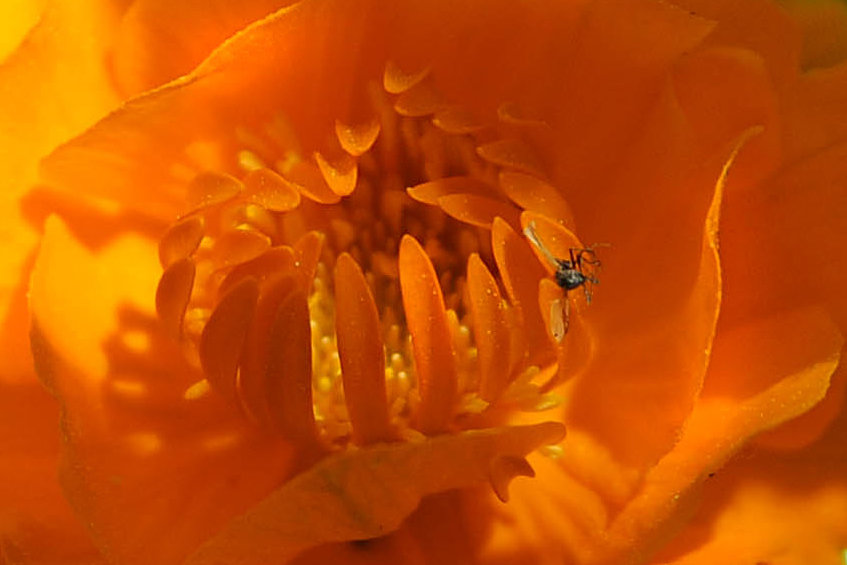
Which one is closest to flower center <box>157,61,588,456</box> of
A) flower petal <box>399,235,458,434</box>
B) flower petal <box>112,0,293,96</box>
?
flower petal <box>399,235,458,434</box>

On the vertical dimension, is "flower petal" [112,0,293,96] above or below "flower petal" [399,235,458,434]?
above

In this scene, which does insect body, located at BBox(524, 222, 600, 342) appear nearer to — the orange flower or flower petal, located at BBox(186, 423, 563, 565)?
the orange flower

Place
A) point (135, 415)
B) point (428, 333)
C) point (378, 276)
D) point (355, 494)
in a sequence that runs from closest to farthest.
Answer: point (355, 494) → point (428, 333) → point (135, 415) → point (378, 276)

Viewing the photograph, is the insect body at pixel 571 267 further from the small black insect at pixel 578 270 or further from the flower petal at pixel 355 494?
the flower petal at pixel 355 494

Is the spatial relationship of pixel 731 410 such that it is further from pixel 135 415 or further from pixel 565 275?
pixel 135 415

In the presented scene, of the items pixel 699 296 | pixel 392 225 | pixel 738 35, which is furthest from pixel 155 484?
pixel 738 35

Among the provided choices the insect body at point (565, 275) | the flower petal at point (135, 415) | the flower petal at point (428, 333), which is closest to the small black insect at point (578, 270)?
the insect body at point (565, 275)

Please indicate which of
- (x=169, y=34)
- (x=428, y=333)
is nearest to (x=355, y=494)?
(x=428, y=333)
